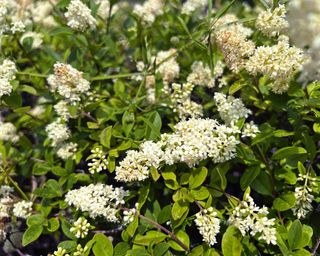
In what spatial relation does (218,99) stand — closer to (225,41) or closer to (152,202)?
(225,41)

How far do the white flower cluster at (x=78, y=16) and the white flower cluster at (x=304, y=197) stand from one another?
0.96 metres

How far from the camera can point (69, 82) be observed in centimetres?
158

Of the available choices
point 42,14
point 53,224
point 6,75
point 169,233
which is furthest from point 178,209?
point 42,14

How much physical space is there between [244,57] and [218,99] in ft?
0.53

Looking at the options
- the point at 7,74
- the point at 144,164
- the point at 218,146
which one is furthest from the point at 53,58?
the point at 218,146

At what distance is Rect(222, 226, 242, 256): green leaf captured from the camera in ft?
4.31

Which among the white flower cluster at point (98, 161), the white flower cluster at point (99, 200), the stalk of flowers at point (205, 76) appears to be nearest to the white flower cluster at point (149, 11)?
the stalk of flowers at point (205, 76)

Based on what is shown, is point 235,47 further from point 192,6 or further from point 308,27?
point 192,6

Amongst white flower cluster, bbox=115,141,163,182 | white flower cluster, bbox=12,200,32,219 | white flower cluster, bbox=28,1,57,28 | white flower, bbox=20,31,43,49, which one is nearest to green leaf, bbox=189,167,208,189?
white flower cluster, bbox=115,141,163,182

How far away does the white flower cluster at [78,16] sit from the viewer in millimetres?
1672

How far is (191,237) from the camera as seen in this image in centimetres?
160

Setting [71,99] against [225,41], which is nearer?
[225,41]

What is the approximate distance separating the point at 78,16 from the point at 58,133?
1.47ft

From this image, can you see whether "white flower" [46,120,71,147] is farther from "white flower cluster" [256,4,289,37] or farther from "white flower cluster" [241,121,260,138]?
"white flower cluster" [256,4,289,37]
